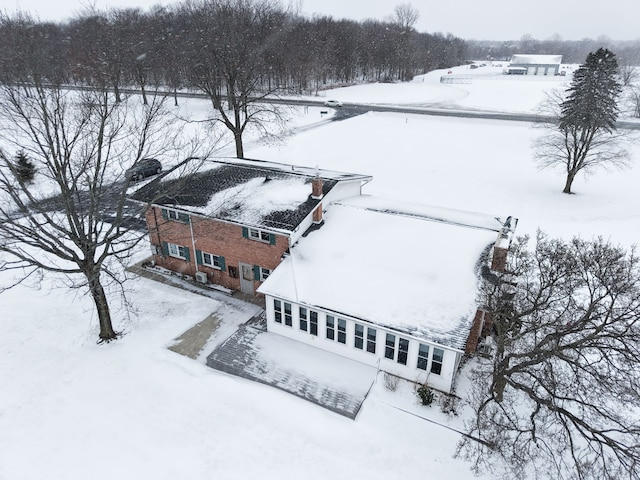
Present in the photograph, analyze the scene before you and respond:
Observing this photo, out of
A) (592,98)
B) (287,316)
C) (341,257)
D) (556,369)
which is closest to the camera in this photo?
(556,369)

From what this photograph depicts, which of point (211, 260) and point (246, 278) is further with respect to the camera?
point (211, 260)

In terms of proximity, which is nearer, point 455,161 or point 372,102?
point 455,161

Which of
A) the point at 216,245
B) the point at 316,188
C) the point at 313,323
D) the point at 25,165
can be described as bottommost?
the point at 313,323

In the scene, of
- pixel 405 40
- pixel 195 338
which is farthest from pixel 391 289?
pixel 405 40

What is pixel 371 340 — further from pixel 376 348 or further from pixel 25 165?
pixel 25 165

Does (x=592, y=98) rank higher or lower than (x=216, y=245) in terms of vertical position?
higher

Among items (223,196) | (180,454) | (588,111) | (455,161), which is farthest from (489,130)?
(180,454)

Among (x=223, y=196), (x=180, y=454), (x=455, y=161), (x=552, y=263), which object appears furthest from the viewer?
(x=455, y=161)

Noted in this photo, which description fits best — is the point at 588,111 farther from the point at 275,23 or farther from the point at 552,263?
the point at 275,23
